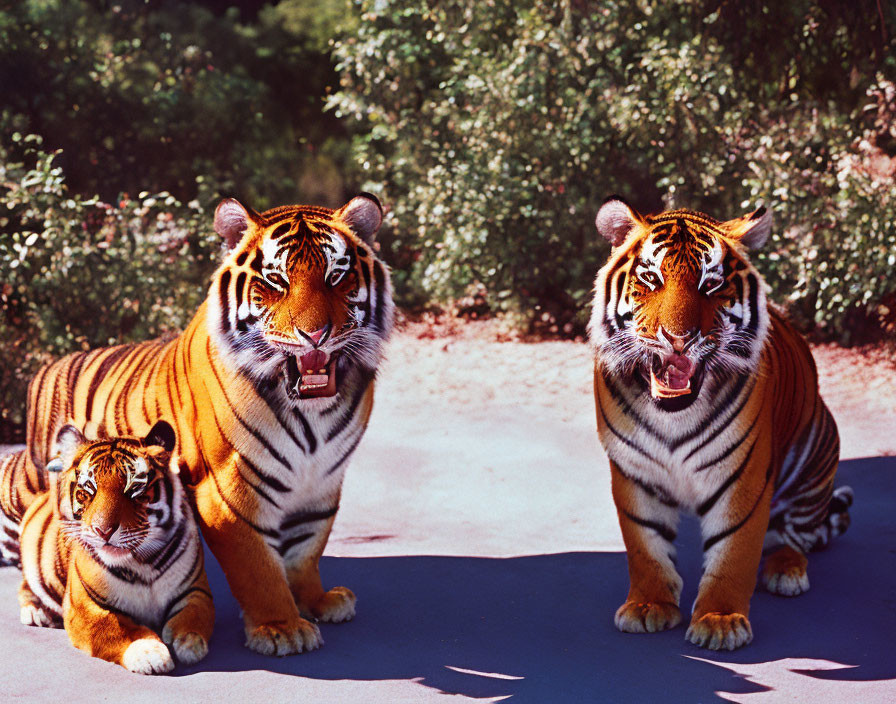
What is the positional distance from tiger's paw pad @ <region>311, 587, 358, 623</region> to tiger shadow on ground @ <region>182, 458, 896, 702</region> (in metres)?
0.05

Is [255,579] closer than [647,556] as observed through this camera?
Yes

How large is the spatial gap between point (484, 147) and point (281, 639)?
657 cm

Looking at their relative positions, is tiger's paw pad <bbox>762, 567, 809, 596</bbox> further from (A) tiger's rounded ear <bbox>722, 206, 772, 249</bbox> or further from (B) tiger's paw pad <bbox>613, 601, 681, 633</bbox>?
(A) tiger's rounded ear <bbox>722, 206, 772, 249</bbox>

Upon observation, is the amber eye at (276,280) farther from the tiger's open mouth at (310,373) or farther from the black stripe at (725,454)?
the black stripe at (725,454)

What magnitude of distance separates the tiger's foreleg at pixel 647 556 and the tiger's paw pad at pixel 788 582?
569mm

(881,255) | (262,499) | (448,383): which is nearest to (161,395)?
(262,499)

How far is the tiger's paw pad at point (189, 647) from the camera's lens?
11.3 ft

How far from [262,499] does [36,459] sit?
1.24 m

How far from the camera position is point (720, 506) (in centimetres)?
365

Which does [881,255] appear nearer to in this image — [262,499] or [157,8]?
[262,499]

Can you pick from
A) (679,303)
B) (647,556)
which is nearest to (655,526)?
(647,556)

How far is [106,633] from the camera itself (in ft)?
11.3

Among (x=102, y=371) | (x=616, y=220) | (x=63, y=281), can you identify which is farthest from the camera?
(x=63, y=281)

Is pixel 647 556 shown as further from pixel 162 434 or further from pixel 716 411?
pixel 162 434
